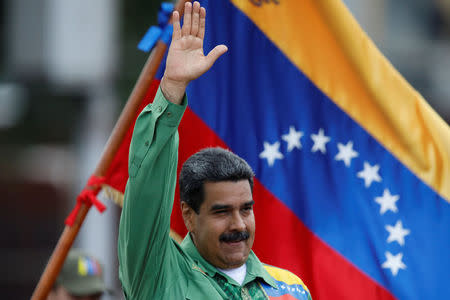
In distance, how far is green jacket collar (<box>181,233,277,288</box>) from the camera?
3.94 meters

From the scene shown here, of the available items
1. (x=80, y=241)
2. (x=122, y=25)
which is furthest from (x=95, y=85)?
(x=80, y=241)

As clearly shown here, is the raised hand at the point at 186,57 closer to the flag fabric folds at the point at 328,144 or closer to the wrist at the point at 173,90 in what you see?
the wrist at the point at 173,90

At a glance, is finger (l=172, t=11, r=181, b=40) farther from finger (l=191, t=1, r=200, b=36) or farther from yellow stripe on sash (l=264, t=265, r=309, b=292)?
yellow stripe on sash (l=264, t=265, r=309, b=292)

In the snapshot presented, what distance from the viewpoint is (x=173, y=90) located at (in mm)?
3611

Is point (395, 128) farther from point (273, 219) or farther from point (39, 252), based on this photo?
point (39, 252)

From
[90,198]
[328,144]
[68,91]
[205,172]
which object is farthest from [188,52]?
[68,91]

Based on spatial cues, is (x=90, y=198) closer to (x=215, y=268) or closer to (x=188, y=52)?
(x=215, y=268)

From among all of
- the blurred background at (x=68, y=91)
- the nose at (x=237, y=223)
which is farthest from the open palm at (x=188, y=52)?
the blurred background at (x=68, y=91)

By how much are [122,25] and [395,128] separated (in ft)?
30.0

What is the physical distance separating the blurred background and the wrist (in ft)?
24.3

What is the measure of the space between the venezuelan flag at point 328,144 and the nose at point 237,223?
0.97 meters

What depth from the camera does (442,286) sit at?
4.80m

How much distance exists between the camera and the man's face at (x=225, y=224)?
3.91 m

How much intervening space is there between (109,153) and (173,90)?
98 centimetres
